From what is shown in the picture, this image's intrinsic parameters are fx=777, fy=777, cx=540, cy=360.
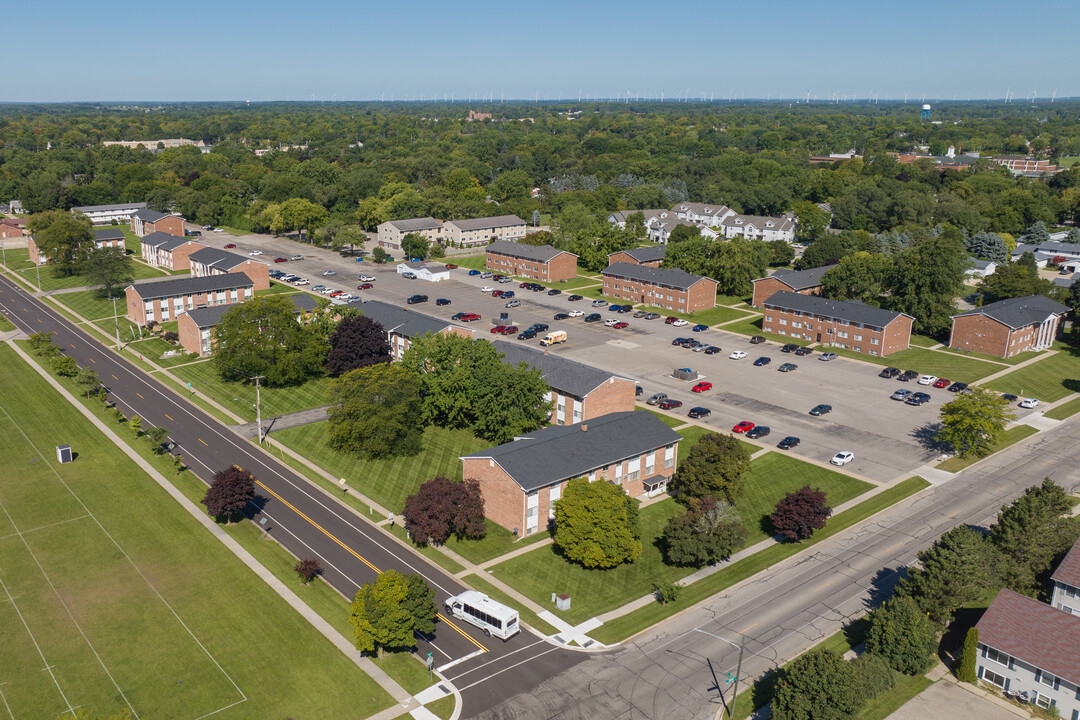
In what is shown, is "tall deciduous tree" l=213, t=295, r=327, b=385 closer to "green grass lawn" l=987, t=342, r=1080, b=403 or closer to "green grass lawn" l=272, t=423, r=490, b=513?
"green grass lawn" l=272, t=423, r=490, b=513

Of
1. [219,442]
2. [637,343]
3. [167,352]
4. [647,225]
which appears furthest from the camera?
[647,225]

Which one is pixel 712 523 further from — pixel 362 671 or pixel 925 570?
pixel 362 671

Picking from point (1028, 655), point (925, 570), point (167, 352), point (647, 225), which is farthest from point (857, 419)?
point (647, 225)

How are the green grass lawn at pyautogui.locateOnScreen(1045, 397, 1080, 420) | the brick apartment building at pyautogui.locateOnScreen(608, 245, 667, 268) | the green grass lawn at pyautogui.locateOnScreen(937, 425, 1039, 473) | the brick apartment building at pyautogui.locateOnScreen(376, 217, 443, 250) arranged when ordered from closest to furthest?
1. the green grass lawn at pyautogui.locateOnScreen(937, 425, 1039, 473)
2. the green grass lawn at pyautogui.locateOnScreen(1045, 397, 1080, 420)
3. the brick apartment building at pyautogui.locateOnScreen(608, 245, 667, 268)
4. the brick apartment building at pyautogui.locateOnScreen(376, 217, 443, 250)

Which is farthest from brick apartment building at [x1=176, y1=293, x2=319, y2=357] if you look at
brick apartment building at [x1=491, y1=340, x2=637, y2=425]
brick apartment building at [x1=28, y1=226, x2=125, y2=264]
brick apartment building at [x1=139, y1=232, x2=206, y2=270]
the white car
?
brick apartment building at [x1=28, y1=226, x2=125, y2=264]

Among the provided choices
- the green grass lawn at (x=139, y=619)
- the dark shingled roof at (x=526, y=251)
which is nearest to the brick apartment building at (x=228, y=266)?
the dark shingled roof at (x=526, y=251)

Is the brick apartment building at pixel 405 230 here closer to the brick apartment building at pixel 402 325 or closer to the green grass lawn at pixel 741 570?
the brick apartment building at pixel 402 325

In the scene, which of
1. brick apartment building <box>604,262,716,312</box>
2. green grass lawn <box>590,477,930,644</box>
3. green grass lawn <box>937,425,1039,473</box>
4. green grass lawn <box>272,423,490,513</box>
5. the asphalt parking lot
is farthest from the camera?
brick apartment building <box>604,262,716,312</box>
